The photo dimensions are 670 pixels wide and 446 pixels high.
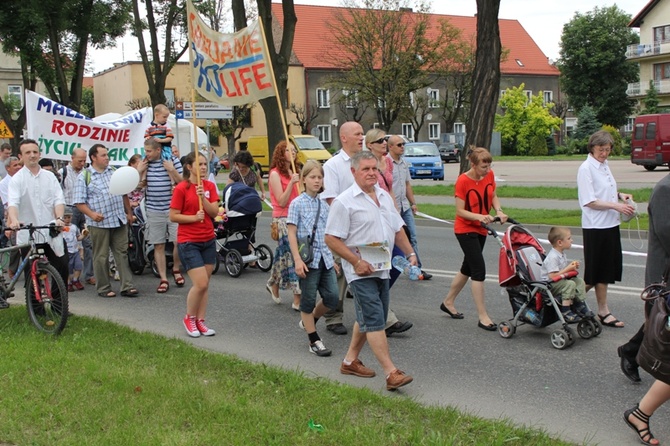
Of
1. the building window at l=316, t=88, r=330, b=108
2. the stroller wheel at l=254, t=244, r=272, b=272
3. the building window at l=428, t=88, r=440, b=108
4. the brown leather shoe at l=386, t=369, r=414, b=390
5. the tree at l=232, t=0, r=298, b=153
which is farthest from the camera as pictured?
the building window at l=428, t=88, r=440, b=108

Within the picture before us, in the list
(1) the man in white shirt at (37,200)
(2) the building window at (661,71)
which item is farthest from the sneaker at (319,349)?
(2) the building window at (661,71)

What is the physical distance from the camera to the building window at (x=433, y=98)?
67.4m

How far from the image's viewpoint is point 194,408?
16.5 ft

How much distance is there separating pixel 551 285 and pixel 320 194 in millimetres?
2268

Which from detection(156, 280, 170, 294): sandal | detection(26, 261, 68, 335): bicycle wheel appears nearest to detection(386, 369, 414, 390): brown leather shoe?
detection(26, 261, 68, 335): bicycle wheel

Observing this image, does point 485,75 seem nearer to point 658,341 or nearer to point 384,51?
point 658,341

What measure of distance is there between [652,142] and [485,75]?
19.7 m

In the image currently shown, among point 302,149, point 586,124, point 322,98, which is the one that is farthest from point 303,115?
point 302,149

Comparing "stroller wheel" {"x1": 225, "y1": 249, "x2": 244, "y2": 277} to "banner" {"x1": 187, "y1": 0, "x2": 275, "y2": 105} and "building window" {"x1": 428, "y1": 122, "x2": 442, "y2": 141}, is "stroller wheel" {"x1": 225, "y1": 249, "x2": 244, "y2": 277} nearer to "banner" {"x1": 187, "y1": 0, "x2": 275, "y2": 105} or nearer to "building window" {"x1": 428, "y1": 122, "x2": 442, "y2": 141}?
"banner" {"x1": 187, "y1": 0, "x2": 275, "y2": 105}

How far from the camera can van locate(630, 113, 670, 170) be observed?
115 feet

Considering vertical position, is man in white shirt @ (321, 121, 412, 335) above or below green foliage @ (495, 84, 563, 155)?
below

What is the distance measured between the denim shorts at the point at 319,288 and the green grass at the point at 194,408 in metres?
0.91

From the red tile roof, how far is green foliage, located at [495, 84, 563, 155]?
4.53 meters

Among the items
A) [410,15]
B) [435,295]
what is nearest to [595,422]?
[435,295]
